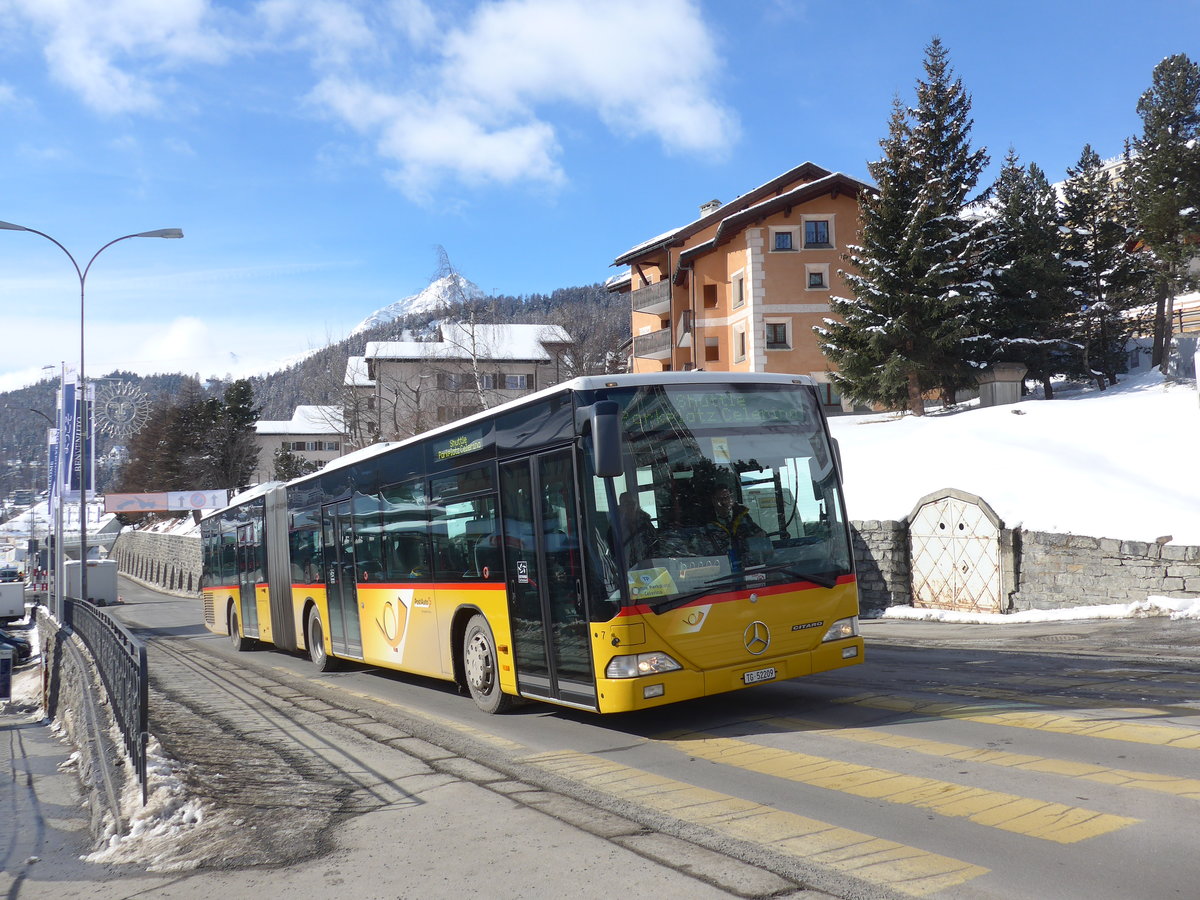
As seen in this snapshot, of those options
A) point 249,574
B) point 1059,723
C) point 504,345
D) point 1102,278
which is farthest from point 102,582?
point 1059,723

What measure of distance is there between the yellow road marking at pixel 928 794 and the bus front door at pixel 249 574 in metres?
14.6

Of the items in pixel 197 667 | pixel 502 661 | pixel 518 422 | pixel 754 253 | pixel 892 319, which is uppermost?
pixel 754 253

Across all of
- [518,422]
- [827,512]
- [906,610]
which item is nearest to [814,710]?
[827,512]

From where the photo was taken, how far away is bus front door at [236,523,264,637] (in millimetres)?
20078

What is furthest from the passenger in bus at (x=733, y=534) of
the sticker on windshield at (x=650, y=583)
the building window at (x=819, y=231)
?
the building window at (x=819, y=231)

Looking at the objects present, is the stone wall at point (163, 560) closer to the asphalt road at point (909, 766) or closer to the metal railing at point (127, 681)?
the metal railing at point (127, 681)

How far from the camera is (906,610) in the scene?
742 inches

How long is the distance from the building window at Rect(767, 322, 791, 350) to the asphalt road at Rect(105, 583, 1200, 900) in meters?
33.3

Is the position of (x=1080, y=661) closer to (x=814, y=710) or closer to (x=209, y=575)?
(x=814, y=710)

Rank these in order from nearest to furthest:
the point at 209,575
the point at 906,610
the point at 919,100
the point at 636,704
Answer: the point at 636,704 < the point at 906,610 < the point at 209,575 < the point at 919,100

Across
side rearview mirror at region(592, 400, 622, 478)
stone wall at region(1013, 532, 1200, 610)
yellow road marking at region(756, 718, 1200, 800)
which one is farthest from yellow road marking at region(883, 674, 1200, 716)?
stone wall at region(1013, 532, 1200, 610)

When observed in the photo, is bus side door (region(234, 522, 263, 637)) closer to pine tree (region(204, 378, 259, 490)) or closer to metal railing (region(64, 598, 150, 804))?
metal railing (region(64, 598, 150, 804))

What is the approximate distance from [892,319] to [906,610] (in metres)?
16.6

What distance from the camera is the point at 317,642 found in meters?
16.0
